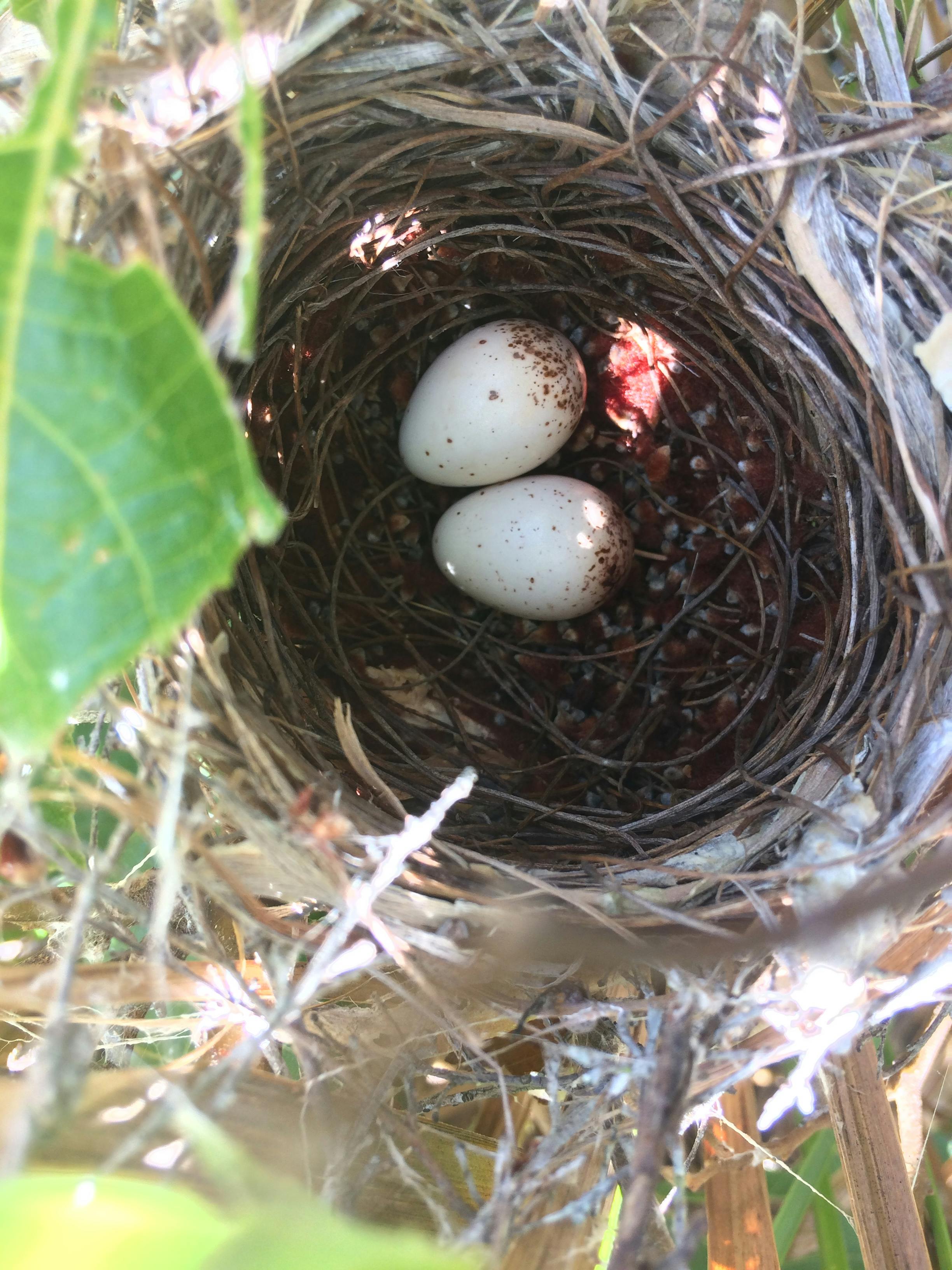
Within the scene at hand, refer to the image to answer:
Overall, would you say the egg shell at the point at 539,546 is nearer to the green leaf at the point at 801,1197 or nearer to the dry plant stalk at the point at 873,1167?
the dry plant stalk at the point at 873,1167

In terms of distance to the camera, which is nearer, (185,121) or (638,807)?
(185,121)

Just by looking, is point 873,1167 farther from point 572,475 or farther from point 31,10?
point 31,10

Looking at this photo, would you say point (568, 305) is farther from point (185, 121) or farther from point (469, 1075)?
point (469, 1075)

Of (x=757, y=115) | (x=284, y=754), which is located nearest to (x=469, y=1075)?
(x=284, y=754)

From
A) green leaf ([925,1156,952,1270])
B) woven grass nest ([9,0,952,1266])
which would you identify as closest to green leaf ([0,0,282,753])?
woven grass nest ([9,0,952,1266])

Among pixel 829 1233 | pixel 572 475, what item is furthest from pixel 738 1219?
pixel 572 475
